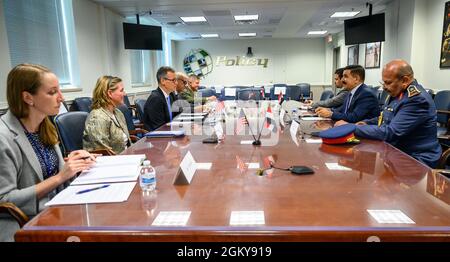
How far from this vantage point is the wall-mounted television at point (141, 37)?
6.45 meters

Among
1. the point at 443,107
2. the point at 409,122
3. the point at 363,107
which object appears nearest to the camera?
the point at 409,122

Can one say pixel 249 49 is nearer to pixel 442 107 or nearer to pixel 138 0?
pixel 138 0

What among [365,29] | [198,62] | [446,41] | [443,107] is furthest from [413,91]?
[198,62]

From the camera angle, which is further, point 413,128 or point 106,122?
point 106,122

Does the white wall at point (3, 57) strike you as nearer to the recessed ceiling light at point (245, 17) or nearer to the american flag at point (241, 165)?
the american flag at point (241, 165)

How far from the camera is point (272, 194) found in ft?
3.82

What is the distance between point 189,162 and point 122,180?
11.8 inches

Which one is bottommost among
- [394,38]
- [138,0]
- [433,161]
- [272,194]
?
[433,161]

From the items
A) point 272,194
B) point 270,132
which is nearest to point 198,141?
point 270,132

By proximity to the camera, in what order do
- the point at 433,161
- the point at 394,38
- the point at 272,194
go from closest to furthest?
the point at 272,194
the point at 433,161
the point at 394,38

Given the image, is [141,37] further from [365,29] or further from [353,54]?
[353,54]

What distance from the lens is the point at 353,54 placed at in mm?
9023

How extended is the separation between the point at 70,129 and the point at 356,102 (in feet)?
9.13
